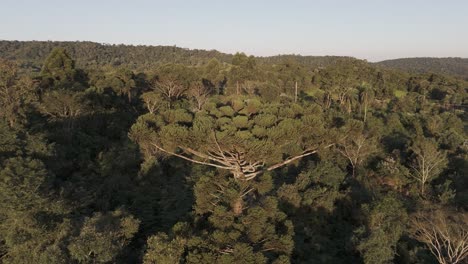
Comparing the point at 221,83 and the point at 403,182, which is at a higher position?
the point at 221,83

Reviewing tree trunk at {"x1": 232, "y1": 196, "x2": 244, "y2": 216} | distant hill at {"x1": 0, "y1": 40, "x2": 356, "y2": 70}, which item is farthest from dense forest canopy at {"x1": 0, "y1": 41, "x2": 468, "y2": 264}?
distant hill at {"x1": 0, "y1": 40, "x2": 356, "y2": 70}

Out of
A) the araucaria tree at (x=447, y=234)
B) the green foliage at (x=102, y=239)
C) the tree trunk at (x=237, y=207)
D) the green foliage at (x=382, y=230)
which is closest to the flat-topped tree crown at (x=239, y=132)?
the tree trunk at (x=237, y=207)

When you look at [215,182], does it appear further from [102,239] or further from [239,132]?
[102,239]

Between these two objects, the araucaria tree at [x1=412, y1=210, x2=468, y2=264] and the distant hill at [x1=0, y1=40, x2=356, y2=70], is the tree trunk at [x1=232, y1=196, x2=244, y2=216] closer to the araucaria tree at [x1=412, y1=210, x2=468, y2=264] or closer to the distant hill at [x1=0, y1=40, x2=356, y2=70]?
the araucaria tree at [x1=412, y1=210, x2=468, y2=264]

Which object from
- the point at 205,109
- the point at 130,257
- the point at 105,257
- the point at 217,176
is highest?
the point at 205,109

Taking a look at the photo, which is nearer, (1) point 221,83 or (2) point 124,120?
(2) point 124,120

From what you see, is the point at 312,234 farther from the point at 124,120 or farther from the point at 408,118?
the point at 408,118

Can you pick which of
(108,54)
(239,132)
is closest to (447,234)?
(239,132)

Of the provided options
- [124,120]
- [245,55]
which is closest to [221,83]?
[245,55]
